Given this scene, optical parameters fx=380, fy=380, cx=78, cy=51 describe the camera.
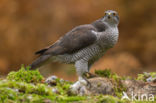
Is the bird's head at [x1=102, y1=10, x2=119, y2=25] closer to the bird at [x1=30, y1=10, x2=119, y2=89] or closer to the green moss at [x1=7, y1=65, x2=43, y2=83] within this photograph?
the bird at [x1=30, y1=10, x2=119, y2=89]

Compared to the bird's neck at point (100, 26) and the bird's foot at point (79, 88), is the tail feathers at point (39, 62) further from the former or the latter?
the bird's foot at point (79, 88)

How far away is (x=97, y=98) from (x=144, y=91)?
1215 mm

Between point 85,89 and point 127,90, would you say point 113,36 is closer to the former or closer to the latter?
point 127,90

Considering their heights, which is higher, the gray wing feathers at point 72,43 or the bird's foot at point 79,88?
the gray wing feathers at point 72,43

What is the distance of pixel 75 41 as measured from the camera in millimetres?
7883

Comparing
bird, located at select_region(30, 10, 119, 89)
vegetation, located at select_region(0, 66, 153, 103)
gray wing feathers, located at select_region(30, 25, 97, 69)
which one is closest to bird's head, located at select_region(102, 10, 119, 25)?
bird, located at select_region(30, 10, 119, 89)

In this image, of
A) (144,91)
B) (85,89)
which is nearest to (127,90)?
(144,91)

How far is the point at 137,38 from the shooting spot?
53.0 feet

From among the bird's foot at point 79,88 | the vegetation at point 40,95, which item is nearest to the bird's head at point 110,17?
the vegetation at point 40,95

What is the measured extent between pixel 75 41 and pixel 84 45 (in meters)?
0.23

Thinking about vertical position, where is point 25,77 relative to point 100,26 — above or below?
below

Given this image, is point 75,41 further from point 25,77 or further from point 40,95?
point 40,95

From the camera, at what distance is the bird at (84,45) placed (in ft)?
25.5

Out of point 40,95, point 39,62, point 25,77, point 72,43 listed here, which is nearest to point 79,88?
point 40,95
